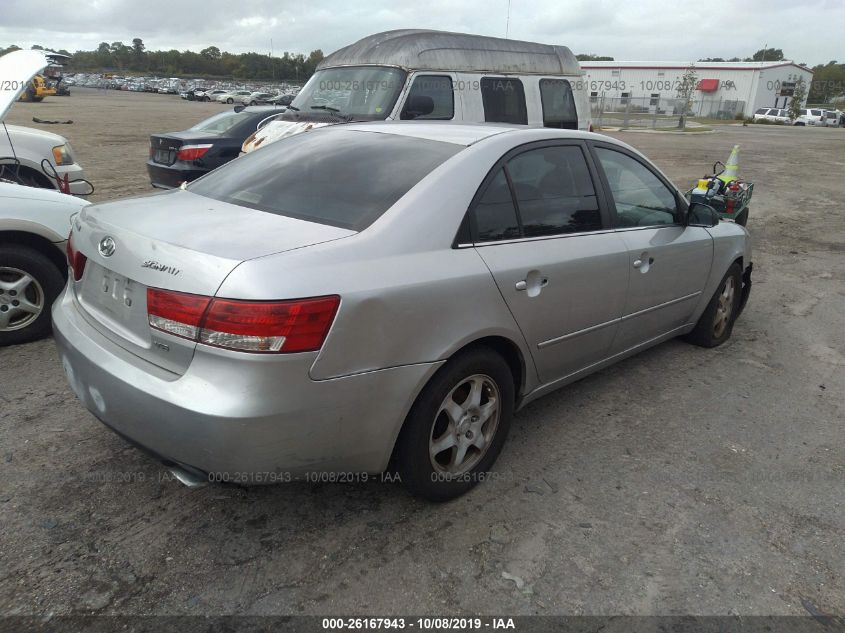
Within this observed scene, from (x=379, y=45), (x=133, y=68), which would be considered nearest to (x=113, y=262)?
(x=379, y=45)

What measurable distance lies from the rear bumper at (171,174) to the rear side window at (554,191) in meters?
6.55

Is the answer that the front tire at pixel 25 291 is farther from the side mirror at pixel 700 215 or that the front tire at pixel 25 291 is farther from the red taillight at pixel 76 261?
the side mirror at pixel 700 215

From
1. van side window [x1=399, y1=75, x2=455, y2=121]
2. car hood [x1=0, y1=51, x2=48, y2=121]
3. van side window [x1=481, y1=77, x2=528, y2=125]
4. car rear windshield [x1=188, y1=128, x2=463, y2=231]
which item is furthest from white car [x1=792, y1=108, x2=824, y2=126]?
car rear windshield [x1=188, y1=128, x2=463, y2=231]

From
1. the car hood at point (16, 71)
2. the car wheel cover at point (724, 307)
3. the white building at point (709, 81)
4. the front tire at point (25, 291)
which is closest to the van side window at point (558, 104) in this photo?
the car wheel cover at point (724, 307)

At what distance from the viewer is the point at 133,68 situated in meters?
127

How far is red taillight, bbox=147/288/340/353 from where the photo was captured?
6.79ft

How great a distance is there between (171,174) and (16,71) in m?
4.04

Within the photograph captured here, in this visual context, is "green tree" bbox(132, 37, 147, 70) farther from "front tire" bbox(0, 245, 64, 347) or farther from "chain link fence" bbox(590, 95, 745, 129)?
"front tire" bbox(0, 245, 64, 347)

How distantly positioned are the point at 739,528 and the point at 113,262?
9.32ft

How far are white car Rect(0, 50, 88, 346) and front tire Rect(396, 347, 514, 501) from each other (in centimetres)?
299

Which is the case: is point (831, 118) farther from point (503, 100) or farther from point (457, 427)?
point (457, 427)

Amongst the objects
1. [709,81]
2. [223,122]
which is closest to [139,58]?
[709,81]

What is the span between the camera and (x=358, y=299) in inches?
86.7

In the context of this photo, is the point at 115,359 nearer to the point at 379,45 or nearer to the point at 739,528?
the point at 739,528
